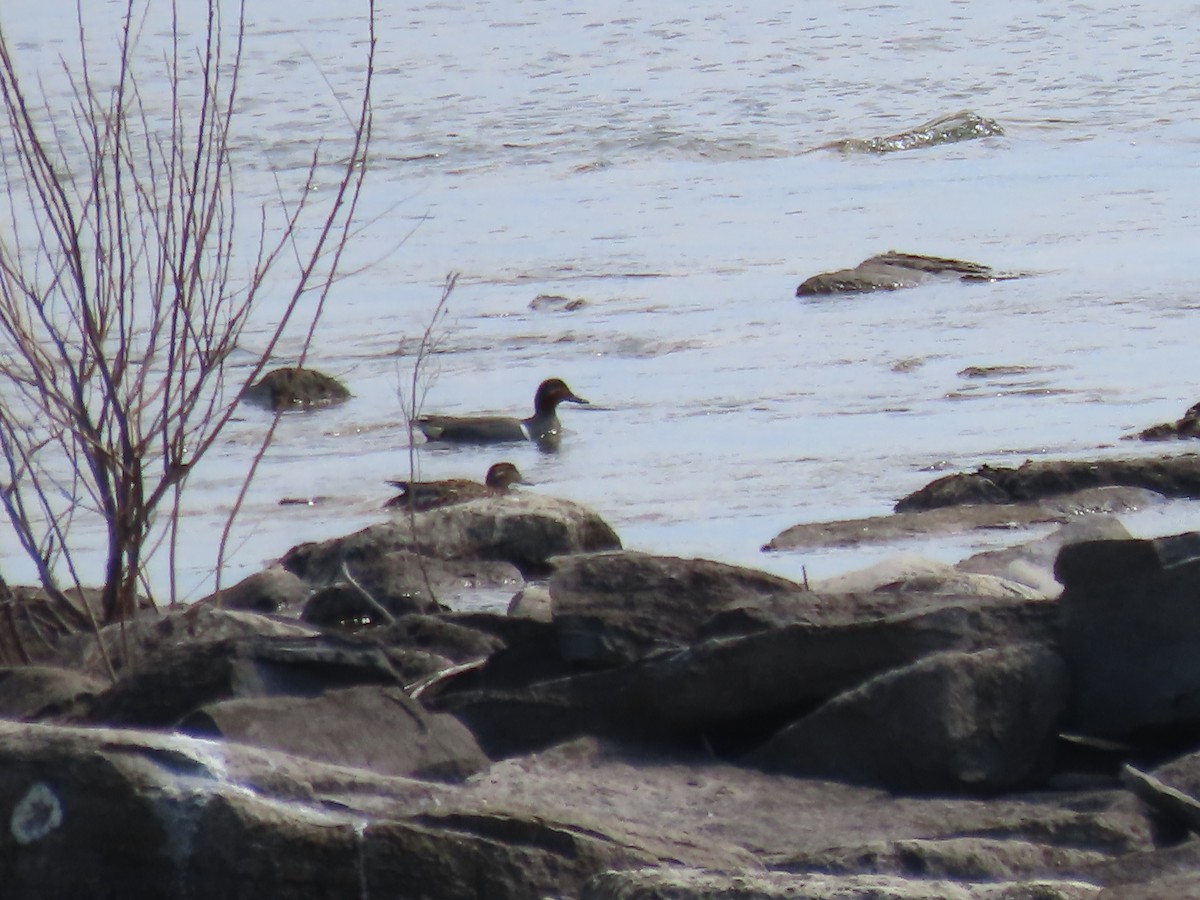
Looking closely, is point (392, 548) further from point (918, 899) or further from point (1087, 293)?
point (1087, 293)

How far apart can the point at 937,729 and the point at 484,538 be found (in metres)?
3.97

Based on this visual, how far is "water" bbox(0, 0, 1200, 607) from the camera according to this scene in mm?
9367

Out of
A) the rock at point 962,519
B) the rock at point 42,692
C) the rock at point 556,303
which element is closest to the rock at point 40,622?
the rock at point 42,692

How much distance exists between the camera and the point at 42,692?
A: 15.6ft

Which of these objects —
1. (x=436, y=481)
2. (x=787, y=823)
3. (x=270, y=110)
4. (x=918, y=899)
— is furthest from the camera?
(x=270, y=110)

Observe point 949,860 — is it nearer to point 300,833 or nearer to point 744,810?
point 744,810

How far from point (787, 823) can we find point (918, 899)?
0.91 meters

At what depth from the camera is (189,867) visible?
305 cm

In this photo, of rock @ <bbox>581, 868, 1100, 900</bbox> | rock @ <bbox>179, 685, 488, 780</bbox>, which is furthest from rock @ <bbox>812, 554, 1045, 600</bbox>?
rock @ <bbox>581, 868, 1100, 900</bbox>

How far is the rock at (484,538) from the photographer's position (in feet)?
24.3

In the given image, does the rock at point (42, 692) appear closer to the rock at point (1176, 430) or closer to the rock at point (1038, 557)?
the rock at point (1038, 557)

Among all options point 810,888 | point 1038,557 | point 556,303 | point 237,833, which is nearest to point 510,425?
point 556,303

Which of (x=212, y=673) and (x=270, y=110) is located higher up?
(x=212, y=673)

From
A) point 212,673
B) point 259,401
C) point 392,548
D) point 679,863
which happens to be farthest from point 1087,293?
point 679,863
